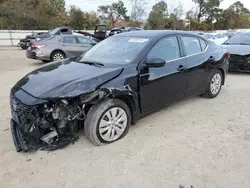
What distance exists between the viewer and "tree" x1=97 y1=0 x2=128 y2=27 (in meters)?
38.9

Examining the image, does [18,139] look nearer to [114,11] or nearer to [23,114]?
[23,114]

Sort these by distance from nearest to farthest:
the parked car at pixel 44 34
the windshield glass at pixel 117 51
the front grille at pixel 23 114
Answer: the front grille at pixel 23 114
the windshield glass at pixel 117 51
the parked car at pixel 44 34

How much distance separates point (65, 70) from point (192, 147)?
7.01 feet

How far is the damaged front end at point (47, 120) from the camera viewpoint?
2648mm

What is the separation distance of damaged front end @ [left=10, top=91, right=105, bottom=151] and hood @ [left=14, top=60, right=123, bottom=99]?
3.7 inches

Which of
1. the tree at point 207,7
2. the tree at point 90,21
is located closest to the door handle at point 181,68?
the tree at point 90,21

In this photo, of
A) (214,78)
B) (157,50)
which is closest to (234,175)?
(157,50)

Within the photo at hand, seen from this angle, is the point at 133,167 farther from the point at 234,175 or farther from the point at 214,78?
the point at 214,78

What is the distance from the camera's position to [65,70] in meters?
3.24

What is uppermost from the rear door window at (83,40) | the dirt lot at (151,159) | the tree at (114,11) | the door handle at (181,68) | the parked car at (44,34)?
the tree at (114,11)

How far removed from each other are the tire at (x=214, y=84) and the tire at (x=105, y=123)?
7.77 ft

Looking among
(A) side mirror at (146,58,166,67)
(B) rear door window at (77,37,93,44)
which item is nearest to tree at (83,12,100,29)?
→ (B) rear door window at (77,37,93,44)

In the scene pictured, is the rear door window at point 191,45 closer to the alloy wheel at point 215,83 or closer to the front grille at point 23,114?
the alloy wheel at point 215,83

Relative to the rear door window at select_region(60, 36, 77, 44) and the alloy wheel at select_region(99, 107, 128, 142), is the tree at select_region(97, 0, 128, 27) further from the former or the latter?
the alloy wheel at select_region(99, 107, 128, 142)
